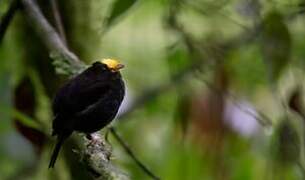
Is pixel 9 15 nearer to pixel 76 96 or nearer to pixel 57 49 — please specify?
pixel 57 49

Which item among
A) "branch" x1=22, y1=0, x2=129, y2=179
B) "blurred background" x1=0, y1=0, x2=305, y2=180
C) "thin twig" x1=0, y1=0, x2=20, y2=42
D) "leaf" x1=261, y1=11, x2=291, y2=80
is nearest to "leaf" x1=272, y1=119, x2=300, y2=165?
"blurred background" x1=0, y1=0, x2=305, y2=180

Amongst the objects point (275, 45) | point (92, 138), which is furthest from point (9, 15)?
point (275, 45)

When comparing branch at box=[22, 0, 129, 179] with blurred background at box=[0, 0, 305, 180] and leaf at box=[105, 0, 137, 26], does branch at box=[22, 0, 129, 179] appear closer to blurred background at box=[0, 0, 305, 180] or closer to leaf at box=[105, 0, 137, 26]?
blurred background at box=[0, 0, 305, 180]

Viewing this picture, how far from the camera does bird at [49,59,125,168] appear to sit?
75.2 inches

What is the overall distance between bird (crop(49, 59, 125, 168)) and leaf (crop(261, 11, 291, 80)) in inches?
12.0

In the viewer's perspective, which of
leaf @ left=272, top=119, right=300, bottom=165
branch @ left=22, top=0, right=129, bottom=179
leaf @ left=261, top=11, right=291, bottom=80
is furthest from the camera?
leaf @ left=261, top=11, right=291, bottom=80

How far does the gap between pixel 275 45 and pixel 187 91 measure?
29.0 inches

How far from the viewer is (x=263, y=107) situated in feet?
13.2

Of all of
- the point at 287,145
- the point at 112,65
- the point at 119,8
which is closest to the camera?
the point at 287,145

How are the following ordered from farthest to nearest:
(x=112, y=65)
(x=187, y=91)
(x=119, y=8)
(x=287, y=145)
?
1. (x=187, y=91)
2. (x=119, y=8)
3. (x=112, y=65)
4. (x=287, y=145)

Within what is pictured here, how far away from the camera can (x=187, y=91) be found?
2820mm

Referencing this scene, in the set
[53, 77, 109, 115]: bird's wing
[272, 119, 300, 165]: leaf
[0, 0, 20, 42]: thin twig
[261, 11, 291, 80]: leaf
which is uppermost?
[261, 11, 291, 80]: leaf

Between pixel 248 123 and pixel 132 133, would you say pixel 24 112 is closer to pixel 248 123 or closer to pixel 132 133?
pixel 132 133

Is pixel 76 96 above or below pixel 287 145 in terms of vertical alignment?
below
